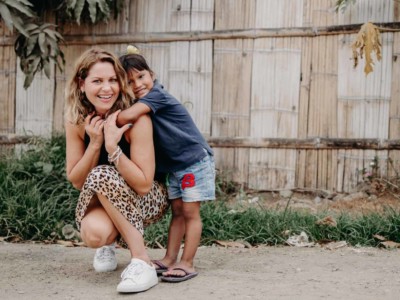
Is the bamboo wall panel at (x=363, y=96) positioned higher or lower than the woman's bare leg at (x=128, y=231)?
higher

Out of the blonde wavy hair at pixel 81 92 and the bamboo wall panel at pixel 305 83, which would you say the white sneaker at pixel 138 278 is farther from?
the bamboo wall panel at pixel 305 83

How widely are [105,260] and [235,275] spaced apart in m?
0.68

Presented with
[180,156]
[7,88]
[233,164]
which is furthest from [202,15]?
[180,156]

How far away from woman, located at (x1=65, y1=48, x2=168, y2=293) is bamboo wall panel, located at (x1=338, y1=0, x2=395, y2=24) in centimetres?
283

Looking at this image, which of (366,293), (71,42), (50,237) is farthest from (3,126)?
(366,293)

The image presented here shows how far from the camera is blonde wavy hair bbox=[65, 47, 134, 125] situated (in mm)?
3369

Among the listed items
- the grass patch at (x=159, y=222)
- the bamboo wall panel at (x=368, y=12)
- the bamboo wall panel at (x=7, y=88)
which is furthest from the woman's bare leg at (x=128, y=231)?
the bamboo wall panel at (x=7, y=88)

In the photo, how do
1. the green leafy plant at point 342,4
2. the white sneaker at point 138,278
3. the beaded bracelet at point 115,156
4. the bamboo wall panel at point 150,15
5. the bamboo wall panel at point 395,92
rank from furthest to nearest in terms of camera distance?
the bamboo wall panel at point 150,15 → the bamboo wall panel at point 395,92 → the green leafy plant at point 342,4 → the beaded bracelet at point 115,156 → the white sneaker at point 138,278

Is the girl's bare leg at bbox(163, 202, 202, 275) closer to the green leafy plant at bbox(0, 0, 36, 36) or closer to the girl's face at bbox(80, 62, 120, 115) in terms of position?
the girl's face at bbox(80, 62, 120, 115)

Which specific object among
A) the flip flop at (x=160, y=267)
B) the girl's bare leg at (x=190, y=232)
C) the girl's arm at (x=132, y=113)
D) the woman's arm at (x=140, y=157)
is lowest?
the flip flop at (x=160, y=267)

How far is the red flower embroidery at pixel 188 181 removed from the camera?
11.3 feet

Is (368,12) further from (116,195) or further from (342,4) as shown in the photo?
(116,195)

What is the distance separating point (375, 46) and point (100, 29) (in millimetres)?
2461

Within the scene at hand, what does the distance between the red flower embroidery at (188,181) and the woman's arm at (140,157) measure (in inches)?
8.1
